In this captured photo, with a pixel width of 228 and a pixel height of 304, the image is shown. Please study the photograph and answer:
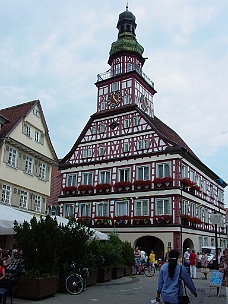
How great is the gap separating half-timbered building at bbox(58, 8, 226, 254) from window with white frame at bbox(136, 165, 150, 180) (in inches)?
3.5

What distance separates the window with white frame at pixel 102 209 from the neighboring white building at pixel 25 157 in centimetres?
739

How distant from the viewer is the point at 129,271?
20625 millimetres

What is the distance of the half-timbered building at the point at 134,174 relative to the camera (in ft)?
103

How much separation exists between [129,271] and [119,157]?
1547cm

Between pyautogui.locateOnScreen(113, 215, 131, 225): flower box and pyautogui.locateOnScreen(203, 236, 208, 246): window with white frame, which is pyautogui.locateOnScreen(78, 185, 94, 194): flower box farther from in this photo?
pyautogui.locateOnScreen(203, 236, 208, 246): window with white frame

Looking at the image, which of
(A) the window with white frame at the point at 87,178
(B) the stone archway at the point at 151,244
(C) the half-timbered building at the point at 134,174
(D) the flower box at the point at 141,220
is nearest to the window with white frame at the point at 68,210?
(C) the half-timbered building at the point at 134,174

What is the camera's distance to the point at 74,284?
502 inches

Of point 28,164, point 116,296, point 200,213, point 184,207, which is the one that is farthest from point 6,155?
point 200,213

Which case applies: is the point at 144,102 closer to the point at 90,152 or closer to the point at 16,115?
the point at 90,152

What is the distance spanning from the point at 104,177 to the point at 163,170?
6297mm

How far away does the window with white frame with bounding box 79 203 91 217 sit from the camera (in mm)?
35656

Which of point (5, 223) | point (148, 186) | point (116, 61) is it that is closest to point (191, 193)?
point (148, 186)

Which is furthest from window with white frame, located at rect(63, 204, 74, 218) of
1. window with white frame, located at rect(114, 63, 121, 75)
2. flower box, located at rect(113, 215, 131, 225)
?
window with white frame, located at rect(114, 63, 121, 75)

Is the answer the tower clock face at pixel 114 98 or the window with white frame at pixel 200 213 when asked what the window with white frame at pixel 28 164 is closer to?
the tower clock face at pixel 114 98
